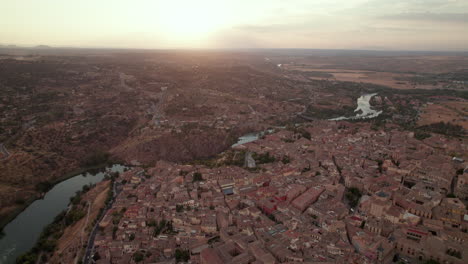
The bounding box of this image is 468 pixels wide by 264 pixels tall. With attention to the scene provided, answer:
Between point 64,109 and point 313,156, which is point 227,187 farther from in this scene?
point 64,109

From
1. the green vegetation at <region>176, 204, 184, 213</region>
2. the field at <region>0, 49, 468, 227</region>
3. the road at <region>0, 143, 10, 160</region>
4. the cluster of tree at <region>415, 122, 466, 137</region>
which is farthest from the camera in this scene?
the cluster of tree at <region>415, 122, 466, 137</region>

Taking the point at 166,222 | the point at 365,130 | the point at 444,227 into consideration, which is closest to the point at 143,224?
the point at 166,222

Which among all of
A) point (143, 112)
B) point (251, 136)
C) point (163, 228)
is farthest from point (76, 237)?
point (143, 112)

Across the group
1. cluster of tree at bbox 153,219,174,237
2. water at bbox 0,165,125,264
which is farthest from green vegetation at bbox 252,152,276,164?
water at bbox 0,165,125,264

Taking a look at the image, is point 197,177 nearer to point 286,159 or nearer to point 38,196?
point 286,159

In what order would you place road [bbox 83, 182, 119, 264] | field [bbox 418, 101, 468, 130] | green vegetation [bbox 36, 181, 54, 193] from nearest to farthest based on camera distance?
road [bbox 83, 182, 119, 264], green vegetation [bbox 36, 181, 54, 193], field [bbox 418, 101, 468, 130]

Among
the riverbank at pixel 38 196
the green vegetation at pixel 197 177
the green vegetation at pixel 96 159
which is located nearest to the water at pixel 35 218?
the riverbank at pixel 38 196

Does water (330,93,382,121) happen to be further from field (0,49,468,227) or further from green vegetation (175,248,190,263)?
green vegetation (175,248,190,263)
